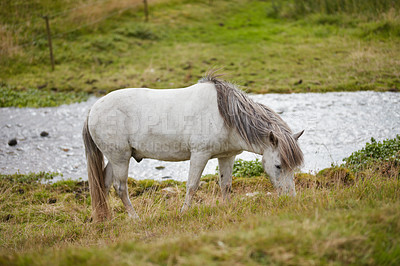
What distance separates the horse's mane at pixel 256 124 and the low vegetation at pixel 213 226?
1.75 ft

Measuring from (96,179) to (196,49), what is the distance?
426 inches

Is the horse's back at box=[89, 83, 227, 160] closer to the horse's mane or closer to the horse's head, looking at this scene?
the horse's mane

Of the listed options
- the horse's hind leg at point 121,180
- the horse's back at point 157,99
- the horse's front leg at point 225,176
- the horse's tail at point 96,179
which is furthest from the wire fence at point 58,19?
the horse's front leg at point 225,176

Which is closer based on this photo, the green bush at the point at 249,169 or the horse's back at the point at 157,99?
the horse's back at the point at 157,99

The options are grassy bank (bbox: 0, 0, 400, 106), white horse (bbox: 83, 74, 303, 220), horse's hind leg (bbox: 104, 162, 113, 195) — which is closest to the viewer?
white horse (bbox: 83, 74, 303, 220)

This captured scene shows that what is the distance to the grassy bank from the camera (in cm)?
1163

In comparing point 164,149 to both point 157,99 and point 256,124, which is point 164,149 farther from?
point 256,124

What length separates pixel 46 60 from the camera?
14430 mm

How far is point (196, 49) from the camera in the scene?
14906 millimetres

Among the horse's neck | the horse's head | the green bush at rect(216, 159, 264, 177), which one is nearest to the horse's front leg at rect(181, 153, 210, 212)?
the horse's neck

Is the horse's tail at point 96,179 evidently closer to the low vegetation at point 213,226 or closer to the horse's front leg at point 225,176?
the low vegetation at point 213,226

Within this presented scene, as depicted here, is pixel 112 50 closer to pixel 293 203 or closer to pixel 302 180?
pixel 302 180

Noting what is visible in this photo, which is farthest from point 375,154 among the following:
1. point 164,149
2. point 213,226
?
point 164,149

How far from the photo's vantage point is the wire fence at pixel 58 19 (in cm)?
1505
